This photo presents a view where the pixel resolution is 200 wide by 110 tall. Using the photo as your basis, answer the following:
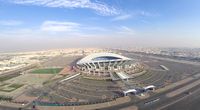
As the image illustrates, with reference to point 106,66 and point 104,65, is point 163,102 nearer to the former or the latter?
point 106,66

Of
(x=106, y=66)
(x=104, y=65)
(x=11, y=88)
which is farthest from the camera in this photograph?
(x=106, y=66)

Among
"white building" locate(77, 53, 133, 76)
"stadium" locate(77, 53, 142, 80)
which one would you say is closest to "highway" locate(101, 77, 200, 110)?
"stadium" locate(77, 53, 142, 80)

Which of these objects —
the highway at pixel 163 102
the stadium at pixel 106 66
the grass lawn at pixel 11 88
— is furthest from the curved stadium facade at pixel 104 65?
the highway at pixel 163 102

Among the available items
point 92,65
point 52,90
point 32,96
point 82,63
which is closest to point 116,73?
point 92,65

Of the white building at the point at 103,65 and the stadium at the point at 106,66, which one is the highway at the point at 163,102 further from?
the white building at the point at 103,65

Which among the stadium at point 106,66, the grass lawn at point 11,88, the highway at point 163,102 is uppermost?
the stadium at point 106,66

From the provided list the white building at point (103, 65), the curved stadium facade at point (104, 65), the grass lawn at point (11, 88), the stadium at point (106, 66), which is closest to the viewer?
the grass lawn at point (11, 88)

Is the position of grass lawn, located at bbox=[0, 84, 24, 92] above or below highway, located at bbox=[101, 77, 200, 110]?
below

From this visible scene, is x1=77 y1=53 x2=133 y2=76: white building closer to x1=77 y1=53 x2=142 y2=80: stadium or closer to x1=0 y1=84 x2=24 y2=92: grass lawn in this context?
x1=77 y1=53 x2=142 y2=80: stadium

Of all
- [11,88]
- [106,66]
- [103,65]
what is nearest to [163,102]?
[106,66]

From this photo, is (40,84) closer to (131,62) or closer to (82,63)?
(82,63)

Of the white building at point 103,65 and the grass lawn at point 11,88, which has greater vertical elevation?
the white building at point 103,65
